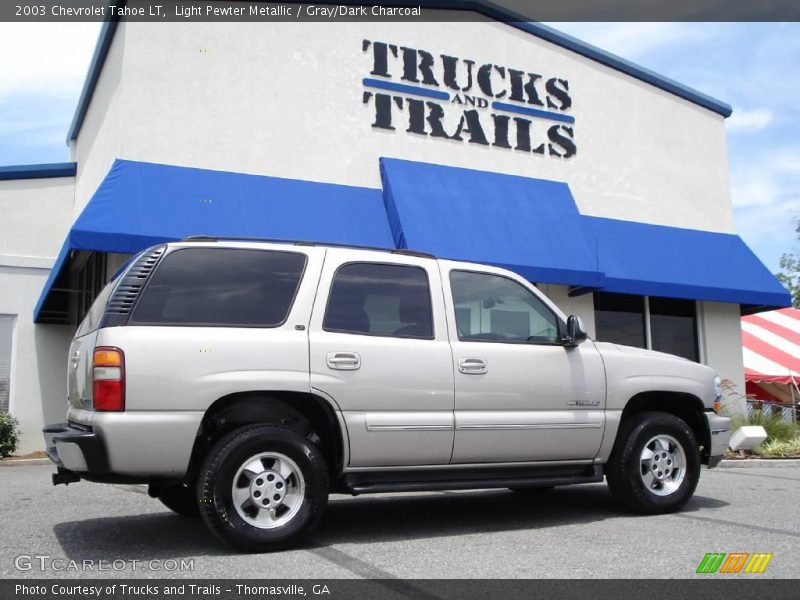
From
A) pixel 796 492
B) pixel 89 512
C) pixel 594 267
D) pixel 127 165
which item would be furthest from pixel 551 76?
pixel 89 512

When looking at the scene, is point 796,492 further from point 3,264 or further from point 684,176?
point 3,264

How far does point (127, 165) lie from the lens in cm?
1197

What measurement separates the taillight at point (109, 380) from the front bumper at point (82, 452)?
0.21 metres

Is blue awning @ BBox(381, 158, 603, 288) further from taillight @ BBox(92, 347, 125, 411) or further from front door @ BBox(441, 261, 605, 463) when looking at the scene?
taillight @ BBox(92, 347, 125, 411)

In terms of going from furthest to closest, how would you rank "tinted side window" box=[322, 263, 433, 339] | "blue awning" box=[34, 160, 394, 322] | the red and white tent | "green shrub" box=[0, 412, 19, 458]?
1. the red and white tent
2. "green shrub" box=[0, 412, 19, 458]
3. "blue awning" box=[34, 160, 394, 322]
4. "tinted side window" box=[322, 263, 433, 339]

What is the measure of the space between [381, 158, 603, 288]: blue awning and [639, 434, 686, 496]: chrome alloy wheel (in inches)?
250

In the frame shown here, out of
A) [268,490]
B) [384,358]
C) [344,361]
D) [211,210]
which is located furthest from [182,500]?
[211,210]

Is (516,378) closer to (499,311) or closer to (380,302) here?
(499,311)

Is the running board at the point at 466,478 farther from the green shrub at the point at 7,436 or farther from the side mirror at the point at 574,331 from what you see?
the green shrub at the point at 7,436

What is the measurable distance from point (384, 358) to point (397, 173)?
28.4 feet

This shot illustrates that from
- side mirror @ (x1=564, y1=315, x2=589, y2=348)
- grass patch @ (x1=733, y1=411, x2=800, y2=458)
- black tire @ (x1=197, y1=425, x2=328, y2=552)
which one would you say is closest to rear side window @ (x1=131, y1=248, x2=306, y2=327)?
black tire @ (x1=197, y1=425, x2=328, y2=552)

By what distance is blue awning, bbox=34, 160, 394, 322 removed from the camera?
10.8 m

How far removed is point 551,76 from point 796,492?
10373 millimetres
